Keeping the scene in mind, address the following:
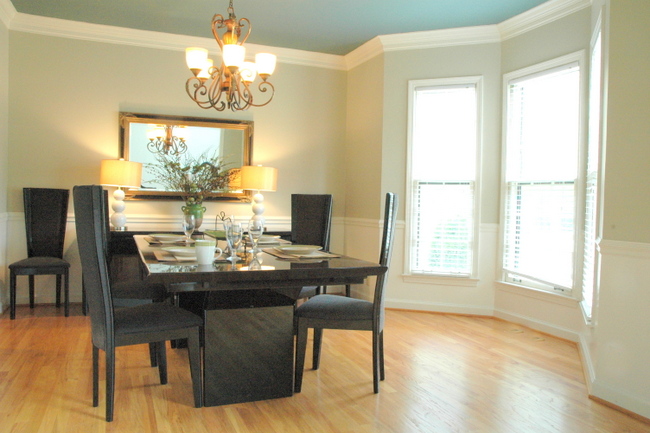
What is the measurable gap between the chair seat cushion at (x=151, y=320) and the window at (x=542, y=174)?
2906mm

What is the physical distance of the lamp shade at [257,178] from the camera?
511 cm

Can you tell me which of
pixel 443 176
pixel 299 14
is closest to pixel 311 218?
pixel 443 176

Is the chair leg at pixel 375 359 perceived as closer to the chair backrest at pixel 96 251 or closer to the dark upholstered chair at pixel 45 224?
the chair backrest at pixel 96 251

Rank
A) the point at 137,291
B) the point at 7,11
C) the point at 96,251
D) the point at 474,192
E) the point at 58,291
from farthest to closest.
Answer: the point at 474,192
the point at 58,291
the point at 7,11
the point at 137,291
the point at 96,251

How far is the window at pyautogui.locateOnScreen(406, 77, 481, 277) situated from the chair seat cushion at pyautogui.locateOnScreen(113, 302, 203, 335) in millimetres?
2930

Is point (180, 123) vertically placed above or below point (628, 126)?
above

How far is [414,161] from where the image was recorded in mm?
5059

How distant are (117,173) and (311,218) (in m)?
1.75

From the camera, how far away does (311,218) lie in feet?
15.6

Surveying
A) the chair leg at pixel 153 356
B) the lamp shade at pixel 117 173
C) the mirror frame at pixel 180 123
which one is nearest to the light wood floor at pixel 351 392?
the chair leg at pixel 153 356

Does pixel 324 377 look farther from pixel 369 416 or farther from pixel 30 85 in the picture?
pixel 30 85

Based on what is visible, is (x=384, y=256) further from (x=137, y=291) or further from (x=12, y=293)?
(x=12, y=293)

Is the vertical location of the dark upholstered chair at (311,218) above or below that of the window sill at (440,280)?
above

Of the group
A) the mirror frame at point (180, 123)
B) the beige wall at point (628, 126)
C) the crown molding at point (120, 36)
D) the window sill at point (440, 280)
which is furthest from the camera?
the mirror frame at point (180, 123)
